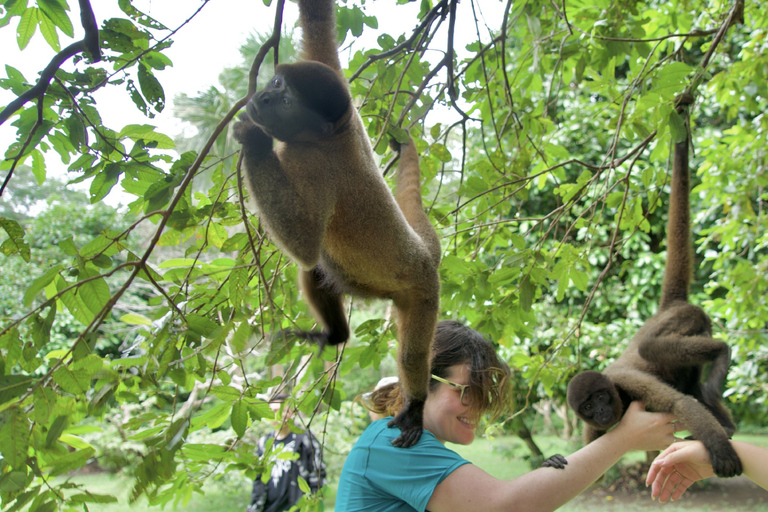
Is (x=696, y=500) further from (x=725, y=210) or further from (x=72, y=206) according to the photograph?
(x=72, y=206)

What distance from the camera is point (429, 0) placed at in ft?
12.8

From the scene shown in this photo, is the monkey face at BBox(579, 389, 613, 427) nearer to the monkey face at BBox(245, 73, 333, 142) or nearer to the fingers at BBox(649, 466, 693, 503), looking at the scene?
the fingers at BBox(649, 466, 693, 503)

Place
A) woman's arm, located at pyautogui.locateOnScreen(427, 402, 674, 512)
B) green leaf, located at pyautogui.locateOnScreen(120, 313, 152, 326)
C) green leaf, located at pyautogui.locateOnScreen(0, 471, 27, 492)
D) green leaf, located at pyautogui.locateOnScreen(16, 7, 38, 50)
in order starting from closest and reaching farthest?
green leaf, located at pyautogui.locateOnScreen(0, 471, 27, 492), green leaf, located at pyautogui.locateOnScreen(16, 7, 38, 50), woman's arm, located at pyautogui.locateOnScreen(427, 402, 674, 512), green leaf, located at pyautogui.locateOnScreen(120, 313, 152, 326)

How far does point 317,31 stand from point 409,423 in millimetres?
2310

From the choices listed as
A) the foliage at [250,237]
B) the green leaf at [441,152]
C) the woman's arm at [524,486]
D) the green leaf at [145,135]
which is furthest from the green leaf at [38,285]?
the green leaf at [441,152]

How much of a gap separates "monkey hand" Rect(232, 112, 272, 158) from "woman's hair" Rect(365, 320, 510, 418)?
1.61 metres

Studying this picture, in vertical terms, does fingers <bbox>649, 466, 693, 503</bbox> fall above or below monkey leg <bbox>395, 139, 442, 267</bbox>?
below

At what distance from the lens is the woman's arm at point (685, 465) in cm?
285

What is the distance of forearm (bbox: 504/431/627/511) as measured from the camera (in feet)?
7.91

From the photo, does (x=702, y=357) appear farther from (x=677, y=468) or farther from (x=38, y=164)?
(x=38, y=164)

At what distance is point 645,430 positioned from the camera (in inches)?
121

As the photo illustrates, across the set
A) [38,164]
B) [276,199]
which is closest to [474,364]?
[276,199]

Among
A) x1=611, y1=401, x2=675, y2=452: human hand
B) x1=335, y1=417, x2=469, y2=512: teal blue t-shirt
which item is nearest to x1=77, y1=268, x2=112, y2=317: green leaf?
x1=335, y1=417, x2=469, y2=512: teal blue t-shirt

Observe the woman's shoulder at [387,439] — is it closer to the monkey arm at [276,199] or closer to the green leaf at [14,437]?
the monkey arm at [276,199]
